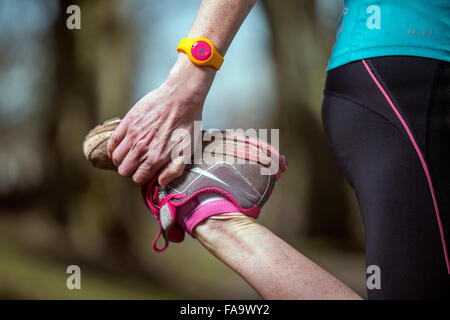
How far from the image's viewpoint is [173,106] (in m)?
0.58

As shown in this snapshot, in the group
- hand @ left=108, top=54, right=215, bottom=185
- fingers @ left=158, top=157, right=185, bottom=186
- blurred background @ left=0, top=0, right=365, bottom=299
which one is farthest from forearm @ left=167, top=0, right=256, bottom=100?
blurred background @ left=0, top=0, right=365, bottom=299

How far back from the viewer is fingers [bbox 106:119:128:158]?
0.59m

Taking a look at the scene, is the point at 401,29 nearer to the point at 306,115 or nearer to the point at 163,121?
the point at 163,121

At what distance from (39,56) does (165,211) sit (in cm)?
264

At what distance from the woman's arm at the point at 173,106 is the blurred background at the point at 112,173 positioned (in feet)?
5.45

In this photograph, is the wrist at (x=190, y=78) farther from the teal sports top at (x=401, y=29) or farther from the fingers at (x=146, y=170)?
the teal sports top at (x=401, y=29)

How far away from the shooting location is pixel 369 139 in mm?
557

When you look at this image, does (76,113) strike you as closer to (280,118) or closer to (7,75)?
(7,75)

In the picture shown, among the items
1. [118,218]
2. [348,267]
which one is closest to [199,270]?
[118,218]

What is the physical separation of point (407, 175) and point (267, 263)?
0.21 m

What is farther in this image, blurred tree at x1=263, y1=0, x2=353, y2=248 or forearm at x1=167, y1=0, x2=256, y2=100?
blurred tree at x1=263, y1=0, x2=353, y2=248

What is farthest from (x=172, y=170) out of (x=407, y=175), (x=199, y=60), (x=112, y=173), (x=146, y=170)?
(x=112, y=173)

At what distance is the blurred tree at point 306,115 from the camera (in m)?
3.18

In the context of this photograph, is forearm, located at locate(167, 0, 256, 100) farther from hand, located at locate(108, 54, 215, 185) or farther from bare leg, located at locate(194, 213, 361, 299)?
bare leg, located at locate(194, 213, 361, 299)
